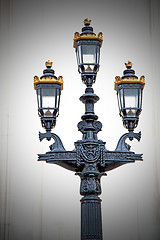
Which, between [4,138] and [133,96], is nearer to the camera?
[133,96]

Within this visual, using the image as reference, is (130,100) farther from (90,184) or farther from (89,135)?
(90,184)

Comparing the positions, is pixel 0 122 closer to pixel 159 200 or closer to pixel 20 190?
pixel 20 190

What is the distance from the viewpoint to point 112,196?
12.7 m

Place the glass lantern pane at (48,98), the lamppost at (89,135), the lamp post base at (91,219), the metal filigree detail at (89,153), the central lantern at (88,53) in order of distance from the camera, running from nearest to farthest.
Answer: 1. the lamp post base at (91,219)
2. the lamppost at (89,135)
3. the metal filigree detail at (89,153)
4. the glass lantern pane at (48,98)
5. the central lantern at (88,53)

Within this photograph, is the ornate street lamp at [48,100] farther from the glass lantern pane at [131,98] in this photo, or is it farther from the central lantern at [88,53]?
the glass lantern pane at [131,98]

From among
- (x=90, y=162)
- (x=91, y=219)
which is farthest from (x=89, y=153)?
(x=91, y=219)

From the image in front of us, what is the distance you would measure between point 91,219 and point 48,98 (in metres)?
1.61

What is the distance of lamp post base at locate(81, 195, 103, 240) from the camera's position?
22.8 ft

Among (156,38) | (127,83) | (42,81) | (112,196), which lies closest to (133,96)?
(127,83)

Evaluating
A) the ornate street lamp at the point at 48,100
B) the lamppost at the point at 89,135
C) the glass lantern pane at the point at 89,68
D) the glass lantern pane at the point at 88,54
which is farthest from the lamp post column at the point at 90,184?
the glass lantern pane at the point at 88,54

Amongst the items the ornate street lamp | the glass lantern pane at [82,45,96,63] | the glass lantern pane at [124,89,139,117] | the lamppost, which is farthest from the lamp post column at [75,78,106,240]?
the glass lantern pane at [82,45,96,63]

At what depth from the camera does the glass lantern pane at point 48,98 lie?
7.48m

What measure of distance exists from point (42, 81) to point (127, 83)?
109cm

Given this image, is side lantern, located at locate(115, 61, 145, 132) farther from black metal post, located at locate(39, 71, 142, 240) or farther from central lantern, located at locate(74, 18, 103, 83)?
central lantern, located at locate(74, 18, 103, 83)
